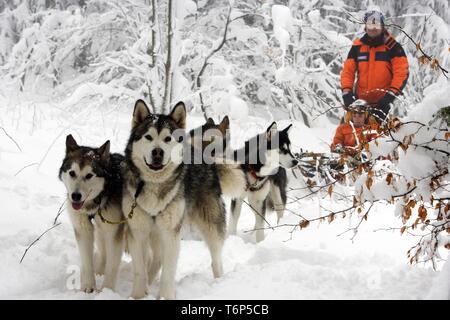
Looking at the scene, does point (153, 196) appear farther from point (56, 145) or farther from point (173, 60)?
point (56, 145)

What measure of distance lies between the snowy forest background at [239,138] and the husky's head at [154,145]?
94 centimetres

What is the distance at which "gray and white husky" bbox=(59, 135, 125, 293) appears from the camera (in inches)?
132

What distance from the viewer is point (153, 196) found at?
3.32m

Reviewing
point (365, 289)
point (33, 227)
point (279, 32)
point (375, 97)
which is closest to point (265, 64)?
point (279, 32)

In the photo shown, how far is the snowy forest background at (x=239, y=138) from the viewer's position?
2889 millimetres

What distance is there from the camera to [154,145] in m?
3.28

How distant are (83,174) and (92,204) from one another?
9.4 inches

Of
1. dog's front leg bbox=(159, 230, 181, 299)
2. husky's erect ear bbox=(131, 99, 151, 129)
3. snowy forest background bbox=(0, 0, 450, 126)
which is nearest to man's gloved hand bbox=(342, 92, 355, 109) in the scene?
snowy forest background bbox=(0, 0, 450, 126)

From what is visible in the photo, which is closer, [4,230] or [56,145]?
[4,230]

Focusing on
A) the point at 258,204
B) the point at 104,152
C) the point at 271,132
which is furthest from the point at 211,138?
the point at 104,152

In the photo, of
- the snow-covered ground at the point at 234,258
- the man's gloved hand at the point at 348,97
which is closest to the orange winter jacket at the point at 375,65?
the man's gloved hand at the point at 348,97

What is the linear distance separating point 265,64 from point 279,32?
2791 mm

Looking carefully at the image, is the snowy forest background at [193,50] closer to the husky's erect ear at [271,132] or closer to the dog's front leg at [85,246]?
the husky's erect ear at [271,132]
